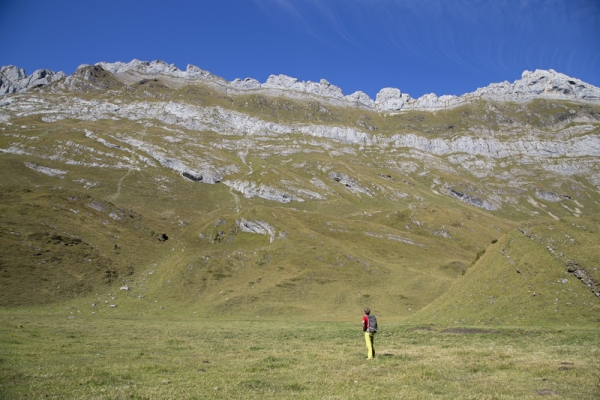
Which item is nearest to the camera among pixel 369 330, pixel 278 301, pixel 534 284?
pixel 369 330

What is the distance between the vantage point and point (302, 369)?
60.6 feet

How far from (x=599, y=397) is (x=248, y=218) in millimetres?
108923

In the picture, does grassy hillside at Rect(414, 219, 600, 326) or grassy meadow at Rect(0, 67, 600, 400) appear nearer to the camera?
grassy meadow at Rect(0, 67, 600, 400)

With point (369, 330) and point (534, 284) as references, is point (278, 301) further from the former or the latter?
point (369, 330)

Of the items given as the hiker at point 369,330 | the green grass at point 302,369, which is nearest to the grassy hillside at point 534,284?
the green grass at point 302,369

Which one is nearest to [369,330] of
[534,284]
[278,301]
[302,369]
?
[302,369]

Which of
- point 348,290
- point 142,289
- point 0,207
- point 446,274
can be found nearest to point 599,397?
point 348,290

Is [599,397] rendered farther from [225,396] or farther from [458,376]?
[225,396]

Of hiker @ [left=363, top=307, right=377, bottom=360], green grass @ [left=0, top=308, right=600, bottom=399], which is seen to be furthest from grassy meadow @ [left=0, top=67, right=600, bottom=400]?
hiker @ [left=363, top=307, right=377, bottom=360]

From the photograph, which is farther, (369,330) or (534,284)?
(534,284)

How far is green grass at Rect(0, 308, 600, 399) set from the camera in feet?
45.2

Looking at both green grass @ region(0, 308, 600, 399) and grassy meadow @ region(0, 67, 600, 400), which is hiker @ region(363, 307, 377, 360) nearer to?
green grass @ region(0, 308, 600, 399)

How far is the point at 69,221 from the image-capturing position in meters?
96.4

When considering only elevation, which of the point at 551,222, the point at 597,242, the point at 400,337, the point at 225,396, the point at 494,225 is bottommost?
the point at 400,337
